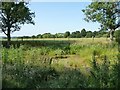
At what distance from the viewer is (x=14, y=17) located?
2483 centimetres

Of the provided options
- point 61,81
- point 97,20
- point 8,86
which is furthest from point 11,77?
point 97,20

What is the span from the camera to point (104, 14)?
28.0m

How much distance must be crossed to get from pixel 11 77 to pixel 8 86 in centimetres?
35

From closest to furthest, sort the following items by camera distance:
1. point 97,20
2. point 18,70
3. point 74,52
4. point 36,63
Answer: point 18,70 < point 36,63 < point 74,52 < point 97,20

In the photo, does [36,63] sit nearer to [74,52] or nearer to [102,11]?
[74,52]

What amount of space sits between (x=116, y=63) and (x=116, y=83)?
461mm

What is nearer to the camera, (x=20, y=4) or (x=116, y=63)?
(x=116, y=63)

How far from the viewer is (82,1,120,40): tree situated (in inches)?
1003

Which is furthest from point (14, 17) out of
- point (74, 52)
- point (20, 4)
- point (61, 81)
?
point (61, 81)

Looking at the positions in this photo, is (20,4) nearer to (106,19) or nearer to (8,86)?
(106,19)

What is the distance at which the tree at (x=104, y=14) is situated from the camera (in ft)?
83.6

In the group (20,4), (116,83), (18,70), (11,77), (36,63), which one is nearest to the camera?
(116,83)

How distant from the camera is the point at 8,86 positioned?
17.9 feet

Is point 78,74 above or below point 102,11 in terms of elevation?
below
